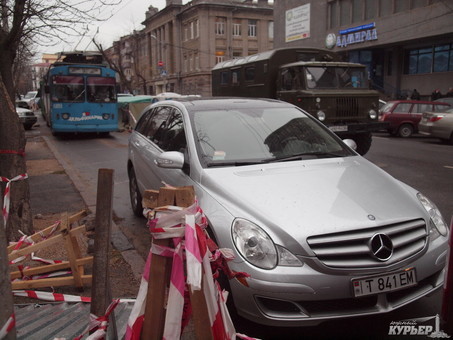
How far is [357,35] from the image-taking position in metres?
30.0

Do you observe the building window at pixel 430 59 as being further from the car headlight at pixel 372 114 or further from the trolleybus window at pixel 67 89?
the trolleybus window at pixel 67 89

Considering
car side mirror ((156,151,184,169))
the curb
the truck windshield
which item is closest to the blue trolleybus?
the curb

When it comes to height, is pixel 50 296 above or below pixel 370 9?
below

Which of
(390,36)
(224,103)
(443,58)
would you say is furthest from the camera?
(390,36)

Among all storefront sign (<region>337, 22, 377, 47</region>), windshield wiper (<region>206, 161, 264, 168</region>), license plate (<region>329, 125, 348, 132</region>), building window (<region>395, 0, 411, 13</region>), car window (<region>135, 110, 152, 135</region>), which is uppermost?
building window (<region>395, 0, 411, 13</region>)

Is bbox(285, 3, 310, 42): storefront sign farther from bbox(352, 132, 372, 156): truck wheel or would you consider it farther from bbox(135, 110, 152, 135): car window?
bbox(135, 110, 152, 135): car window

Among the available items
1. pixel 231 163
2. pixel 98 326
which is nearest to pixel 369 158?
pixel 231 163

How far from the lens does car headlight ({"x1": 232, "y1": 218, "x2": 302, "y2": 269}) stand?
9.29 ft

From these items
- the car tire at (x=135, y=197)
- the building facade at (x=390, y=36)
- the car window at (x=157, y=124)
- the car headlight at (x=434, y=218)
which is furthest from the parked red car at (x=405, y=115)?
the car headlight at (x=434, y=218)

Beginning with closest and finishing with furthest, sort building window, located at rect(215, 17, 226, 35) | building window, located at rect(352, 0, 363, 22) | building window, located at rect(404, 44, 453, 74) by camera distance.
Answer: building window, located at rect(404, 44, 453, 74)
building window, located at rect(352, 0, 363, 22)
building window, located at rect(215, 17, 226, 35)

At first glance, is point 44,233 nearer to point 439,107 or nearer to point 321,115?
point 321,115

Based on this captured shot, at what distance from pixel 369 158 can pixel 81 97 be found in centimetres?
1229

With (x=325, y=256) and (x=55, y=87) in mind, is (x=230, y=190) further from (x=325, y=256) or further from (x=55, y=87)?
(x=55, y=87)

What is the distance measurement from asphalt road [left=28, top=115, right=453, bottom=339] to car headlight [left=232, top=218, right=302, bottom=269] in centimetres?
65
